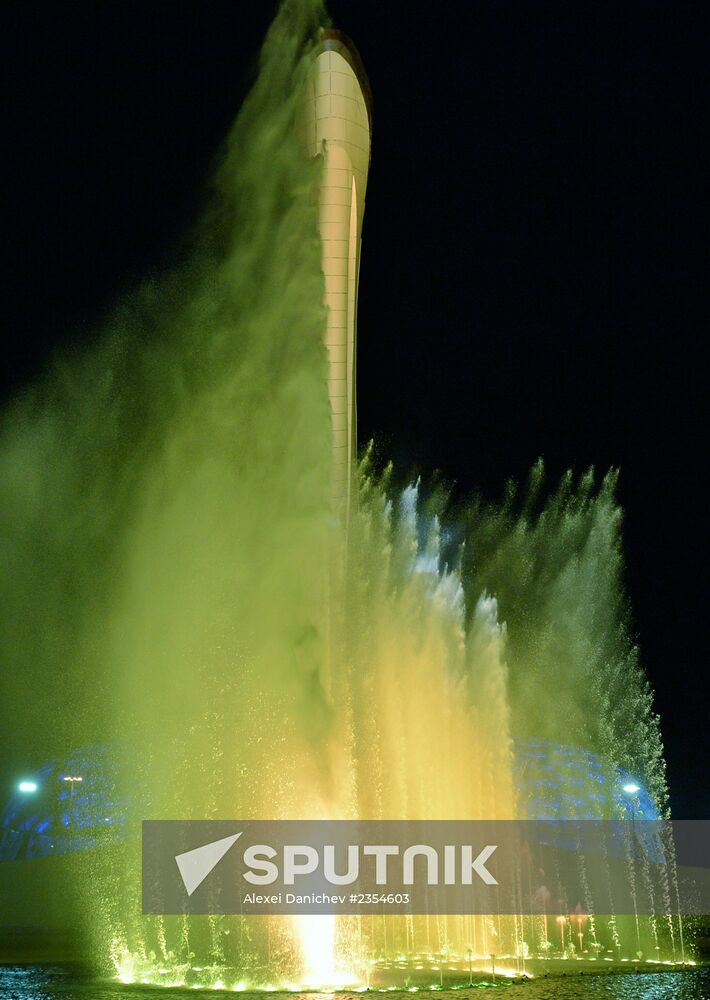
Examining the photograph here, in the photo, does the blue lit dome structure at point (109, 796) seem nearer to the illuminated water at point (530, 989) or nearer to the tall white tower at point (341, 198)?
the tall white tower at point (341, 198)

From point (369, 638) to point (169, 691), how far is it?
17.1 feet

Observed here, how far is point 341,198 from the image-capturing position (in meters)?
26.6

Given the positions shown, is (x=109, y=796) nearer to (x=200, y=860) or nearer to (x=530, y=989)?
(x=200, y=860)

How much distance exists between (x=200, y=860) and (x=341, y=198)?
47.1 ft

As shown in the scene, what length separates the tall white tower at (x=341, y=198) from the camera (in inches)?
1005

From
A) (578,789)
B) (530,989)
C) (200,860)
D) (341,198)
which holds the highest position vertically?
(341,198)

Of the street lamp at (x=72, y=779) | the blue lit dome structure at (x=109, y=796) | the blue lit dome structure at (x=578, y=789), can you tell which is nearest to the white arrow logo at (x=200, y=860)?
the blue lit dome structure at (x=109, y=796)

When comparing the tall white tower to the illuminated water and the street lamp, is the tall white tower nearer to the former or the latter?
the illuminated water

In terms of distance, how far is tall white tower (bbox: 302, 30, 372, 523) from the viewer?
25516 mm

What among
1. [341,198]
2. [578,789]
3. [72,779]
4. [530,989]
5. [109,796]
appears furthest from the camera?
[72,779]

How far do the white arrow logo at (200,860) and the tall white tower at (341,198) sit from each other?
7.34 metres

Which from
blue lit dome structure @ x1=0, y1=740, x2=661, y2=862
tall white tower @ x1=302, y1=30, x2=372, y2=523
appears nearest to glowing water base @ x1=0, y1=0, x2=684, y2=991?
tall white tower @ x1=302, y1=30, x2=372, y2=523

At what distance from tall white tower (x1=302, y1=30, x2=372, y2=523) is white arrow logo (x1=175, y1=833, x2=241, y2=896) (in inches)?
289

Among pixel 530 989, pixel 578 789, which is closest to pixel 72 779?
pixel 578 789
